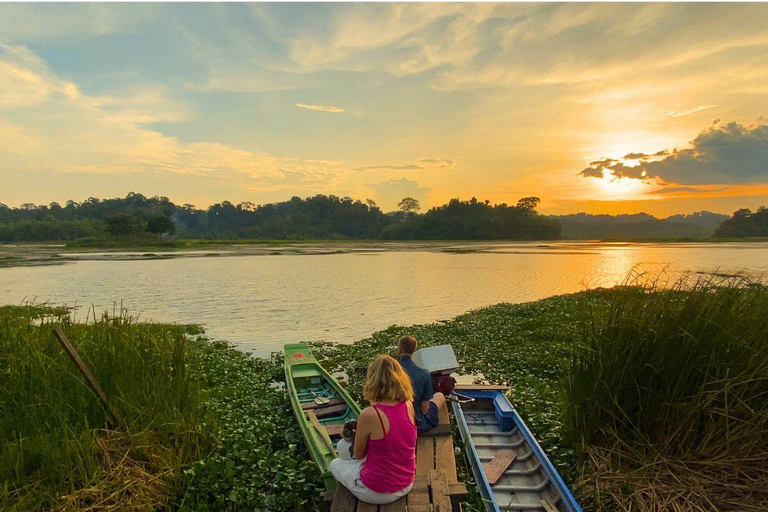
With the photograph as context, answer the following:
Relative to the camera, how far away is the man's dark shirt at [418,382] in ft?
20.7

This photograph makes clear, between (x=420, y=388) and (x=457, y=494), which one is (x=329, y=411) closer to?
(x=420, y=388)

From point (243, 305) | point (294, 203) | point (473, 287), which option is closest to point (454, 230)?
point (294, 203)

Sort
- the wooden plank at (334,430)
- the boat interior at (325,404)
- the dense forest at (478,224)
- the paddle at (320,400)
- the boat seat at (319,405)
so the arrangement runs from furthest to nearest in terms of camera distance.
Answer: the dense forest at (478,224)
the paddle at (320,400)
the boat seat at (319,405)
the boat interior at (325,404)
the wooden plank at (334,430)

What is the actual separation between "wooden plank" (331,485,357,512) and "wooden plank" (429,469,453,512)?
893mm

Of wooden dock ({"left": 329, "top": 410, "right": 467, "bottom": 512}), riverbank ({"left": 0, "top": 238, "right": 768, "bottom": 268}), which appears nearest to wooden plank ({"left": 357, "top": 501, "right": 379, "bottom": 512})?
wooden dock ({"left": 329, "top": 410, "right": 467, "bottom": 512})

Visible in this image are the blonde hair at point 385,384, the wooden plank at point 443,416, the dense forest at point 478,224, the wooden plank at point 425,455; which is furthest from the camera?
the dense forest at point 478,224

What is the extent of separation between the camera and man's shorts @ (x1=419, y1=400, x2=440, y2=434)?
253 inches

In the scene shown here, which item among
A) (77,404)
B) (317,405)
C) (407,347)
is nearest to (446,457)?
(407,347)

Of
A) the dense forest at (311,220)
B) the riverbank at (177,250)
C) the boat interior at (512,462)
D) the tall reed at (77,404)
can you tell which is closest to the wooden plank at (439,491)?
the boat interior at (512,462)

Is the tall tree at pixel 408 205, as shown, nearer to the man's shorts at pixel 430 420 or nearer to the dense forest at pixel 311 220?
the dense forest at pixel 311 220

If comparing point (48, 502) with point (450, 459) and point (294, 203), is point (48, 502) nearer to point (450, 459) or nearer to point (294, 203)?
point (450, 459)

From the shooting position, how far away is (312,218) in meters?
167

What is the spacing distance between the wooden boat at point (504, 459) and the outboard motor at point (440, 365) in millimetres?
407

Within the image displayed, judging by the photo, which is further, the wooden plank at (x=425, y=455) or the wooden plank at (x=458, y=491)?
the wooden plank at (x=425, y=455)
